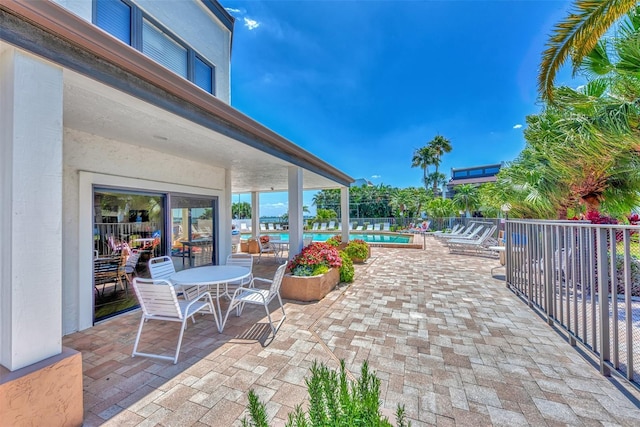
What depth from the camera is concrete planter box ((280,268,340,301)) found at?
4652 mm

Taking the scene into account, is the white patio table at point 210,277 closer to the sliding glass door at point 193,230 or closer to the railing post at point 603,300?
the sliding glass door at point 193,230

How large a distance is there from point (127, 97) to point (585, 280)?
5.14 meters

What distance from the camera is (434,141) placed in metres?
32.7

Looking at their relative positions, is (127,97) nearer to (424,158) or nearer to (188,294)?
(188,294)

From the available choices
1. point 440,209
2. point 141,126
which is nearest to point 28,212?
point 141,126

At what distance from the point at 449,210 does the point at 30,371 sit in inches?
1051

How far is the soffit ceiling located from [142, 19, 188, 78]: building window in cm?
211

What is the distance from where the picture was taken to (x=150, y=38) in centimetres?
507

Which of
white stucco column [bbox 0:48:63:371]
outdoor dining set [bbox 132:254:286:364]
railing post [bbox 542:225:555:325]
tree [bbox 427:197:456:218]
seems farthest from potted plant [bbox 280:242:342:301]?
tree [bbox 427:197:456:218]

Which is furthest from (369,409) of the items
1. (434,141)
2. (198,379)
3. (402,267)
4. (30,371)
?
(434,141)

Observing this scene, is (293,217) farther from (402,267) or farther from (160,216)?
(402,267)

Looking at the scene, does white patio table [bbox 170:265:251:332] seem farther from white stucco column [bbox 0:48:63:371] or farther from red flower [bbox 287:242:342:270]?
white stucco column [bbox 0:48:63:371]

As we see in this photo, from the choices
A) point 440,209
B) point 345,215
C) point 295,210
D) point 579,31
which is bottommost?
point 345,215

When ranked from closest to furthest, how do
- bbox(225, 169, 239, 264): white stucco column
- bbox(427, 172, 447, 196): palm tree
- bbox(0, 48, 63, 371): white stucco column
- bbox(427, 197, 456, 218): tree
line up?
bbox(0, 48, 63, 371): white stucco column → bbox(225, 169, 239, 264): white stucco column → bbox(427, 197, 456, 218): tree → bbox(427, 172, 447, 196): palm tree
